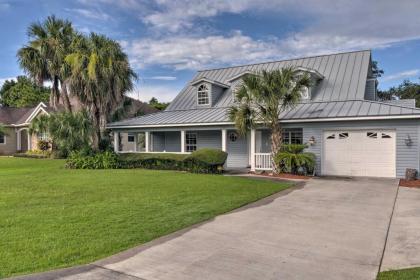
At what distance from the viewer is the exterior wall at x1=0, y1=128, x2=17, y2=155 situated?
33.0 meters

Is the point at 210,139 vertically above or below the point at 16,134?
below

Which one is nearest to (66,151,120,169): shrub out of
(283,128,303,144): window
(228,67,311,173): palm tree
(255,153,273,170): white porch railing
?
(228,67,311,173): palm tree

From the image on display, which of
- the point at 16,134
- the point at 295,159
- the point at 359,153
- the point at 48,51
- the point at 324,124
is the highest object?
the point at 48,51

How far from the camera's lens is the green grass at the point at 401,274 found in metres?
4.39

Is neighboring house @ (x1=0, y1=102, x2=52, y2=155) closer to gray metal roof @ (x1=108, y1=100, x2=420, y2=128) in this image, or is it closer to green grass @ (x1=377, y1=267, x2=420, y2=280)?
gray metal roof @ (x1=108, y1=100, x2=420, y2=128)

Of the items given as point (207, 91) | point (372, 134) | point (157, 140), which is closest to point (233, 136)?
point (207, 91)

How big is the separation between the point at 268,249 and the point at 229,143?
1496cm

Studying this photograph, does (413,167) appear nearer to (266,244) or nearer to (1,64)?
(266,244)

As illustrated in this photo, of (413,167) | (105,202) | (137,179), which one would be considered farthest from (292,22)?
(105,202)

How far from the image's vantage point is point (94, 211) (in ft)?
25.7

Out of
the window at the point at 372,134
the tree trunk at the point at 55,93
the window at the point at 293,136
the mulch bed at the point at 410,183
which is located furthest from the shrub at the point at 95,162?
the mulch bed at the point at 410,183

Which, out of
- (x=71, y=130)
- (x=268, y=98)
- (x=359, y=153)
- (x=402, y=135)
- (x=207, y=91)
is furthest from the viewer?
(x=207, y=91)

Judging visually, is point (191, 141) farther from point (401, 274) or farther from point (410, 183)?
point (401, 274)

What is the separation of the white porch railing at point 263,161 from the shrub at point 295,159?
3.07 ft
